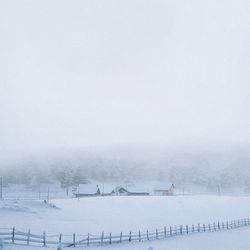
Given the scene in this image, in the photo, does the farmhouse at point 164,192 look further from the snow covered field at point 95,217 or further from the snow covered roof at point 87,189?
the snow covered field at point 95,217

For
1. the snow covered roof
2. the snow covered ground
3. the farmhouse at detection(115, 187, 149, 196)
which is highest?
the snow covered roof

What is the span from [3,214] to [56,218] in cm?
783

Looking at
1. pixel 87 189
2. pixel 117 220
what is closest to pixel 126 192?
pixel 87 189

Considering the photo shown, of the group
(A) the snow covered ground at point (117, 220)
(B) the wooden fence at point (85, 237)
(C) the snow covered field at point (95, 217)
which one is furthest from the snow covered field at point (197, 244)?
(C) the snow covered field at point (95, 217)

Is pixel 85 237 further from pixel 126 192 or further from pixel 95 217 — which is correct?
pixel 126 192

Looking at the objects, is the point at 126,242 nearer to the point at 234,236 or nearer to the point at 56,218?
the point at 234,236

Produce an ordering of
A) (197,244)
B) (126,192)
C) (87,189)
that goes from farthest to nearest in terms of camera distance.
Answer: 1. (126,192)
2. (87,189)
3. (197,244)

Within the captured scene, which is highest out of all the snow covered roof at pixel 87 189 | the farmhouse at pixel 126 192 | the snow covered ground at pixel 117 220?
the snow covered roof at pixel 87 189

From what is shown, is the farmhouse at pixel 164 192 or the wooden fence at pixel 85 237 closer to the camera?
the wooden fence at pixel 85 237

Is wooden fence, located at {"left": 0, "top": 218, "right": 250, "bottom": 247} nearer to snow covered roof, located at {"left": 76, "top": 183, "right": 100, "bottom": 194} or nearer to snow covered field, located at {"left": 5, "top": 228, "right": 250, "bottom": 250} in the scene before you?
snow covered field, located at {"left": 5, "top": 228, "right": 250, "bottom": 250}

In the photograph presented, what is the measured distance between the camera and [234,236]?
4662 centimetres

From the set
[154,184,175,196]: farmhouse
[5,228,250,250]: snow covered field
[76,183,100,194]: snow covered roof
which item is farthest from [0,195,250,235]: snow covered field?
[154,184,175,196]: farmhouse

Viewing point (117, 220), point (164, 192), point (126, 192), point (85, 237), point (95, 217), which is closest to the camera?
point (85, 237)

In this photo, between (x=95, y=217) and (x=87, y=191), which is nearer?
(x=95, y=217)
